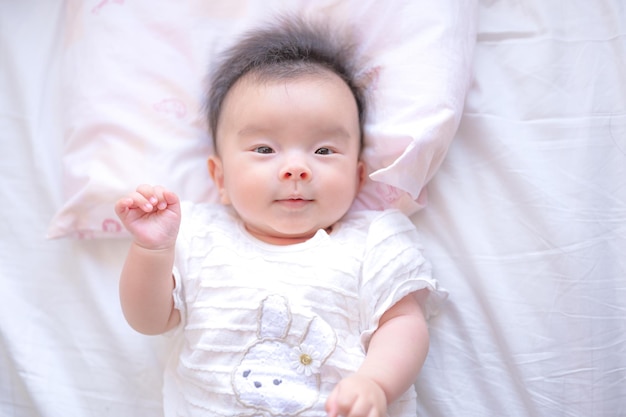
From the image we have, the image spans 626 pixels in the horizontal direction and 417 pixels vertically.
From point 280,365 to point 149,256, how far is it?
0.27m

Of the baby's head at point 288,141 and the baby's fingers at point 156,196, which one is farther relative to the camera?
the baby's head at point 288,141

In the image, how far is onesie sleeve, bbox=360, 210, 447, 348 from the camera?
1.07 meters

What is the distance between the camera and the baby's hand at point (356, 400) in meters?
0.89

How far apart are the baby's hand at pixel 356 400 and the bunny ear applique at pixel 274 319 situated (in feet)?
0.53

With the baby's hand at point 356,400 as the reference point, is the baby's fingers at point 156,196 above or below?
above

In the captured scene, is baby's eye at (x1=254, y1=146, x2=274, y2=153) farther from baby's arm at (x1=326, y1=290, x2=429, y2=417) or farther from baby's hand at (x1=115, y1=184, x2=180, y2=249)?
baby's arm at (x1=326, y1=290, x2=429, y2=417)

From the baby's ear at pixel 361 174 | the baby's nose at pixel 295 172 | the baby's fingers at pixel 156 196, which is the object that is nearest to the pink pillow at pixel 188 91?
the baby's ear at pixel 361 174

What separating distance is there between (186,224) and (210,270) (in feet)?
0.34

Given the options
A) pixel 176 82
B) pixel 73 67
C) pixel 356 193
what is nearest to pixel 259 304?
pixel 356 193

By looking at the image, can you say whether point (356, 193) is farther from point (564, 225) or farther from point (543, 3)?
point (543, 3)

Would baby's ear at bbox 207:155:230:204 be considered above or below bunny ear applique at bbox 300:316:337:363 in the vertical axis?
above

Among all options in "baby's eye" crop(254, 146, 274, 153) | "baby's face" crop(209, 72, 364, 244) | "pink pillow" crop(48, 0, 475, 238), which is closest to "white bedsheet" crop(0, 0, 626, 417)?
"pink pillow" crop(48, 0, 475, 238)

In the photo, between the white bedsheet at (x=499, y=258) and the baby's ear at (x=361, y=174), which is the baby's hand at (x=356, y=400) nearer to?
the white bedsheet at (x=499, y=258)

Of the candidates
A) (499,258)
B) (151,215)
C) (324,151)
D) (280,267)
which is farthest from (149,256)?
(499,258)
